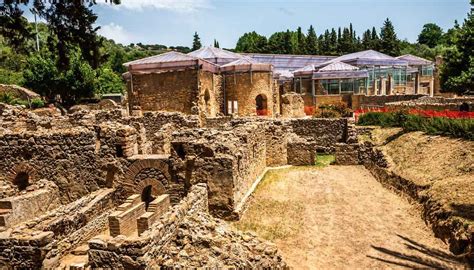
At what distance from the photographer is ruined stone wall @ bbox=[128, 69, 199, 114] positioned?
25.3 metres

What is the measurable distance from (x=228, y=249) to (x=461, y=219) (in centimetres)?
558

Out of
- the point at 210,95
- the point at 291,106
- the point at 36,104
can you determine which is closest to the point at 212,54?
the point at 291,106

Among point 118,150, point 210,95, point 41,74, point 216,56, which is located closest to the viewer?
point 118,150

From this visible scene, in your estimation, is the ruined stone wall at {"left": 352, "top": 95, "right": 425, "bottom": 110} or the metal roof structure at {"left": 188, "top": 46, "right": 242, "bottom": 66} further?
the metal roof structure at {"left": 188, "top": 46, "right": 242, "bottom": 66}

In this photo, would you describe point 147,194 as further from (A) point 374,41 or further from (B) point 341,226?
(A) point 374,41

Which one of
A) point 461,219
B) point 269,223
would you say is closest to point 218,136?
point 269,223

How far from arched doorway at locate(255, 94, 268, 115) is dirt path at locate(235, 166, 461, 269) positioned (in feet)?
46.1

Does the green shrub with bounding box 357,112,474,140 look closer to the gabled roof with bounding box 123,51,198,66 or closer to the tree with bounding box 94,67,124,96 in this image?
the gabled roof with bounding box 123,51,198,66

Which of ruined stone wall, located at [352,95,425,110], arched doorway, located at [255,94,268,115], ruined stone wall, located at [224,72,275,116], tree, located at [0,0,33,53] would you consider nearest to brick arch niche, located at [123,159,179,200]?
tree, located at [0,0,33,53]

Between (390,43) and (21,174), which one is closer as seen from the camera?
(21,174)

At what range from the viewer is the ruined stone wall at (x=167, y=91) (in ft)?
83.1

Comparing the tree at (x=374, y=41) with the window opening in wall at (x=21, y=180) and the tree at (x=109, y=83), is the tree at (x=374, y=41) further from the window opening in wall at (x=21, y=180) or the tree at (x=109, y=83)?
the window opening in wall at (x=21, y=180)

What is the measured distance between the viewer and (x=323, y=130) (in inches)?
956

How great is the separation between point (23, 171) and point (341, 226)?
911 cm
